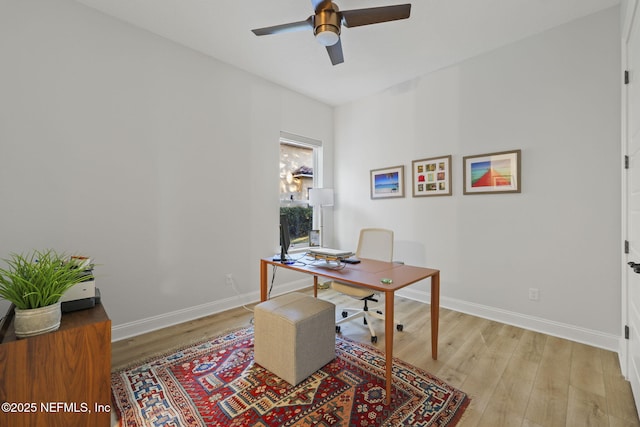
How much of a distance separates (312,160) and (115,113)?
2.57 m

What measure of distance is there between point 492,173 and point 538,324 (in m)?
1.52

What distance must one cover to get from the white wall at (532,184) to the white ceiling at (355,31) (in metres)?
0.25

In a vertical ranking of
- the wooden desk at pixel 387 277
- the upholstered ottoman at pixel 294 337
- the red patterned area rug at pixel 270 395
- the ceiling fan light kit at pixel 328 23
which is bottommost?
the red patterned area rug at pixel 270 395

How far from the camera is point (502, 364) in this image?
2104 millimetres

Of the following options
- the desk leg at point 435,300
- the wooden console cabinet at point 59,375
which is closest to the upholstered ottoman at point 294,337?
the desk leg at point 435,300

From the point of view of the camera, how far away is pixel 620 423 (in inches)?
60.0

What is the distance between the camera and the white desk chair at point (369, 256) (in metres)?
2.60

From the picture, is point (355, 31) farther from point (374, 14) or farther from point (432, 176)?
point (432, 176)

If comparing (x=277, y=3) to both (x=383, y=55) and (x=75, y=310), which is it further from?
(x=75, y=310)

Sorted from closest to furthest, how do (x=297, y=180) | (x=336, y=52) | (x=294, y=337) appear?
1. (x=294, y=337)
2. (x=336, y=52)
3. (x=297, y=180)

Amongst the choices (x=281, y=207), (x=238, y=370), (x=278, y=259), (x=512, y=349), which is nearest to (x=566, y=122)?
(x=512, y=349)

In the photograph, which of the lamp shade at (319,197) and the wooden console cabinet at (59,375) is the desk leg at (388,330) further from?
the lamp shade at (319,197)

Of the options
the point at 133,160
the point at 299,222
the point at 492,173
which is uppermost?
the point at 133,160

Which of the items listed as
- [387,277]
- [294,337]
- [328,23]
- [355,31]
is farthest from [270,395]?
[355,31]
